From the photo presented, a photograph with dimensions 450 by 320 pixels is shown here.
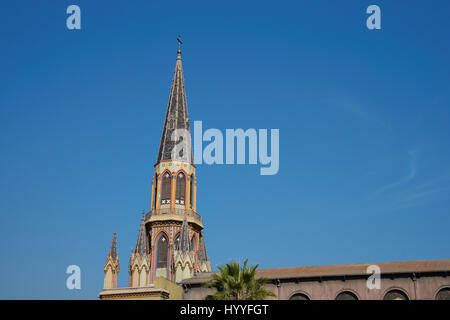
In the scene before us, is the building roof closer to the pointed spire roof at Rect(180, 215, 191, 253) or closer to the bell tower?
the pointed spire roof at Rect(180, 215, 191, 253)

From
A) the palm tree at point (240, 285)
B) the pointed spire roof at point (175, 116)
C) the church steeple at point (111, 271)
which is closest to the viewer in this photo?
the palm tree at point (240, 285)

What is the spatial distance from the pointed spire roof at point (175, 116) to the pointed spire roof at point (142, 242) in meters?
7.91

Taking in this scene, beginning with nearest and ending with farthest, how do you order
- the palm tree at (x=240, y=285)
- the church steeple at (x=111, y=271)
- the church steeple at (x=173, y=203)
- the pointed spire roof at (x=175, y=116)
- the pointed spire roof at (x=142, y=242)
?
the palm tree at (x=240, y=285) < the church steeple at (x=111, y=271) < the pointed spire roof at (x=142, y=242) < the church steeple at (x=173, y=203) < the pointed spire roof at (x=175, y=116)

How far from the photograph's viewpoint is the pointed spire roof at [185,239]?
192 ft

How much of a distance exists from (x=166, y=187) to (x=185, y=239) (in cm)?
829

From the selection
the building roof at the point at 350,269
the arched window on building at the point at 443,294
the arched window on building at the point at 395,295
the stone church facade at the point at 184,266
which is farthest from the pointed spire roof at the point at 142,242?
the arched window on building at the point at 443,294

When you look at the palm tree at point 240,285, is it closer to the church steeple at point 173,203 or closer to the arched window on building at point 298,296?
the arched window on building at point 298,296

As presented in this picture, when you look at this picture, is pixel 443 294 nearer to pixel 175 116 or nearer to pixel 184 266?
pixel 184 266

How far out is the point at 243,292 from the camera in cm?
3766

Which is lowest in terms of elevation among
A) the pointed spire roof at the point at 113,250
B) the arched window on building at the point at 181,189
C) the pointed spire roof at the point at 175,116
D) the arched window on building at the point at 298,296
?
the arched window on building at the point at 298,296

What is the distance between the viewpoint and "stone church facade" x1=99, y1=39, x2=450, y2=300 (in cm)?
4212

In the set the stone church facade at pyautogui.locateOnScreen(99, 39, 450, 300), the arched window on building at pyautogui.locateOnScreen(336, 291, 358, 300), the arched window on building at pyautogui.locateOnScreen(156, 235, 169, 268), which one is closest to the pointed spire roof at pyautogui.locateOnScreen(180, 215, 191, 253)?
the stone church facade at pyautogui.locateOnScreen(99, 39, 450, 300)
